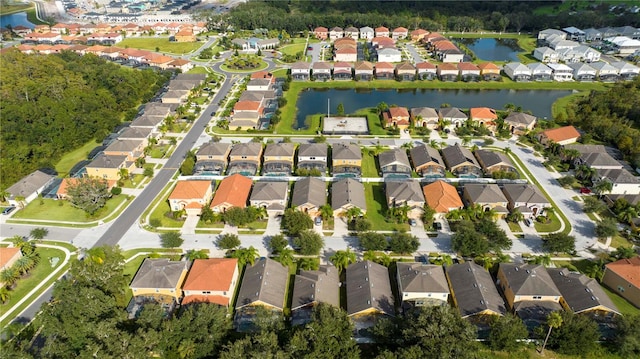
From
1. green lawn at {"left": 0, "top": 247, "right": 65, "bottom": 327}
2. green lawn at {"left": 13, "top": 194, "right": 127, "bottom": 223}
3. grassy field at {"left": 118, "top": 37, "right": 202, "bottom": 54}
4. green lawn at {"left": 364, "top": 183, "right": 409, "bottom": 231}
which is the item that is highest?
grassy field at {"left": 118, "top": 37, "right": 202, "bottom": 54}

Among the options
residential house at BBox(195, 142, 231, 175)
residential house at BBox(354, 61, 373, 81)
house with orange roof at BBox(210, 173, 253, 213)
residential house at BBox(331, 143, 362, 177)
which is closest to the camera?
house with orange roof at BBox(210, 173, 253, 213)

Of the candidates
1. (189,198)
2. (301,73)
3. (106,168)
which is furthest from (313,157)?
(301,73)

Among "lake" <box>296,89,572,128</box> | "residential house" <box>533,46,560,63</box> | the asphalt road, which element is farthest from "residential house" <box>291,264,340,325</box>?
"residential house" <box>533,46,560,63</box>

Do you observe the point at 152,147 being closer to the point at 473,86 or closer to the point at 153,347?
the point at 153,347

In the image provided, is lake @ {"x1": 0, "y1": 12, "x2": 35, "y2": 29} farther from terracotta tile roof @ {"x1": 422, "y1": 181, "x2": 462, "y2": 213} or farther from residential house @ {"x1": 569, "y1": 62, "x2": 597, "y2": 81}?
residential house @ {"x1": 569, "y1": 62, "x2": 597, "y2": 81}

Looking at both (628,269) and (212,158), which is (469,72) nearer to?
(212,158)

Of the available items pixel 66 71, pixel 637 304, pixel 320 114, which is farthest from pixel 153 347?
pixel 66 71

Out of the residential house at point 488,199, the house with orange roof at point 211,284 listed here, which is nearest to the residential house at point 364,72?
the residential house at point 488,199

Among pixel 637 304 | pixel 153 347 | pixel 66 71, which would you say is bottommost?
pixel 637 304
